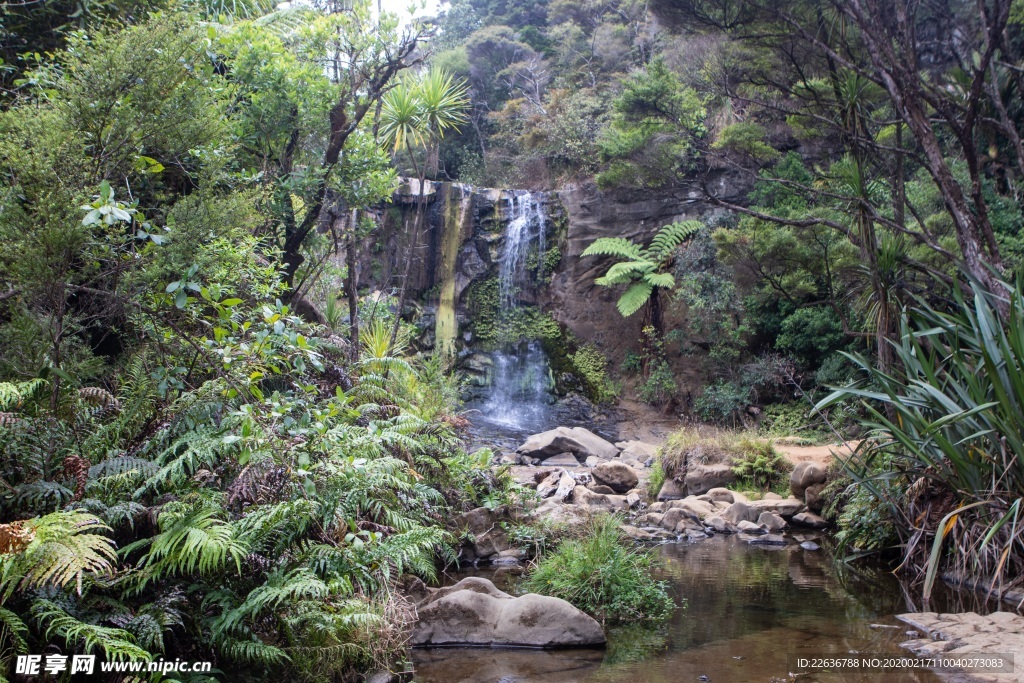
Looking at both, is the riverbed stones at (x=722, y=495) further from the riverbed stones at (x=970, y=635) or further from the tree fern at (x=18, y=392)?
the tree fern at (x=18, y=392)

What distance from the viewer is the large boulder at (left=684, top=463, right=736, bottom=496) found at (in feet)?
33.7

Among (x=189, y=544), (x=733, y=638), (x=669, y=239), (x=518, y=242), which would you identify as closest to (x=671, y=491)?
(x=733, y=638)

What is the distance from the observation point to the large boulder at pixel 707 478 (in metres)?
10.3

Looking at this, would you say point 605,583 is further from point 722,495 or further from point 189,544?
point 722,495

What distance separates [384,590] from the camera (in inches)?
162

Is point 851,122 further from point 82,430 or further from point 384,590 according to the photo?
point 82,430

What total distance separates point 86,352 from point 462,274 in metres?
14.3

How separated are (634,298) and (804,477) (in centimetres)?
849

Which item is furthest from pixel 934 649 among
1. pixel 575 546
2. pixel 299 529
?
→ pixel 299 529

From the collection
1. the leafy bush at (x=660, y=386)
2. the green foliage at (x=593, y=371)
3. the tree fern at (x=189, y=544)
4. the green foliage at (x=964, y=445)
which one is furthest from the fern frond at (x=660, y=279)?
the tree fern at (x=189, y=544)

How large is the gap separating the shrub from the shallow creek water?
0.22 metres

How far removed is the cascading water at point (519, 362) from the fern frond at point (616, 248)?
2.05 meters

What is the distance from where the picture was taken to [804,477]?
9031 millimetres

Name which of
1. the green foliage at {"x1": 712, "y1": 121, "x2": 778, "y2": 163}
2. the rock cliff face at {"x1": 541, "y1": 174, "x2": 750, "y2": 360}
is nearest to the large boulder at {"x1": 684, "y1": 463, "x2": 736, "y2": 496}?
the green foliage at {"x1": 712, "y1": 121, "x2": 778, "y2": 163}
